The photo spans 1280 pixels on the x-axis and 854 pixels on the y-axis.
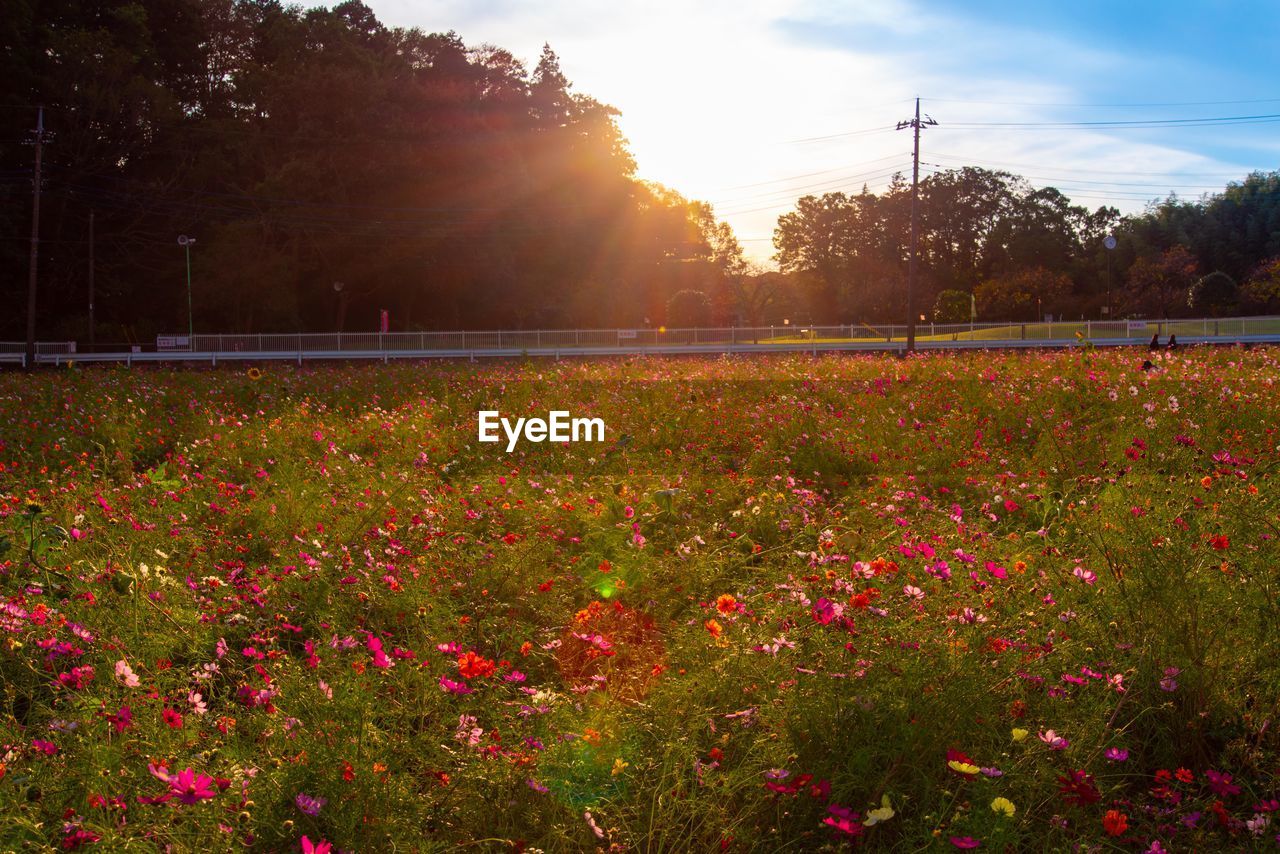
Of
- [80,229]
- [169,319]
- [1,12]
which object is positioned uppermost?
[1,12]

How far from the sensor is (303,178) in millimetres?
36781

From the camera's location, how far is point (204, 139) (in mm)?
40406

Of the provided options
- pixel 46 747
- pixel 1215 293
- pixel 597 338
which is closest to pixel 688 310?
pixel 597 338

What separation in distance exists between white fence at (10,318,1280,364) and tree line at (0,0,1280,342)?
547 centimetres

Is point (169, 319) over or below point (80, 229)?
below

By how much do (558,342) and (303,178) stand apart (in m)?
12.6

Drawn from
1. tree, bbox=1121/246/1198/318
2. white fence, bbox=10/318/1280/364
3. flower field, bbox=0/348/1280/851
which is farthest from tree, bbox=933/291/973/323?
flower field, bbox=0/348/1280/851

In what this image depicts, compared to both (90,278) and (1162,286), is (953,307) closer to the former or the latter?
(1162,286)

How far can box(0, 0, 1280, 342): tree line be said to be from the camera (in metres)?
37.0

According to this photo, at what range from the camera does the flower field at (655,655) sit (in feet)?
8.96

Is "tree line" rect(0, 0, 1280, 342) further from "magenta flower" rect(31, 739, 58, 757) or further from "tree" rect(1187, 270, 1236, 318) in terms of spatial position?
"magenta flower" rect(31, 739, 58, 757)

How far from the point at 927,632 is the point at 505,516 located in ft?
10.4

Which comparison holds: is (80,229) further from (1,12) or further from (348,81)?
(348,81)

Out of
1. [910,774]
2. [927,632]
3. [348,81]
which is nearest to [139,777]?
[910,774]
